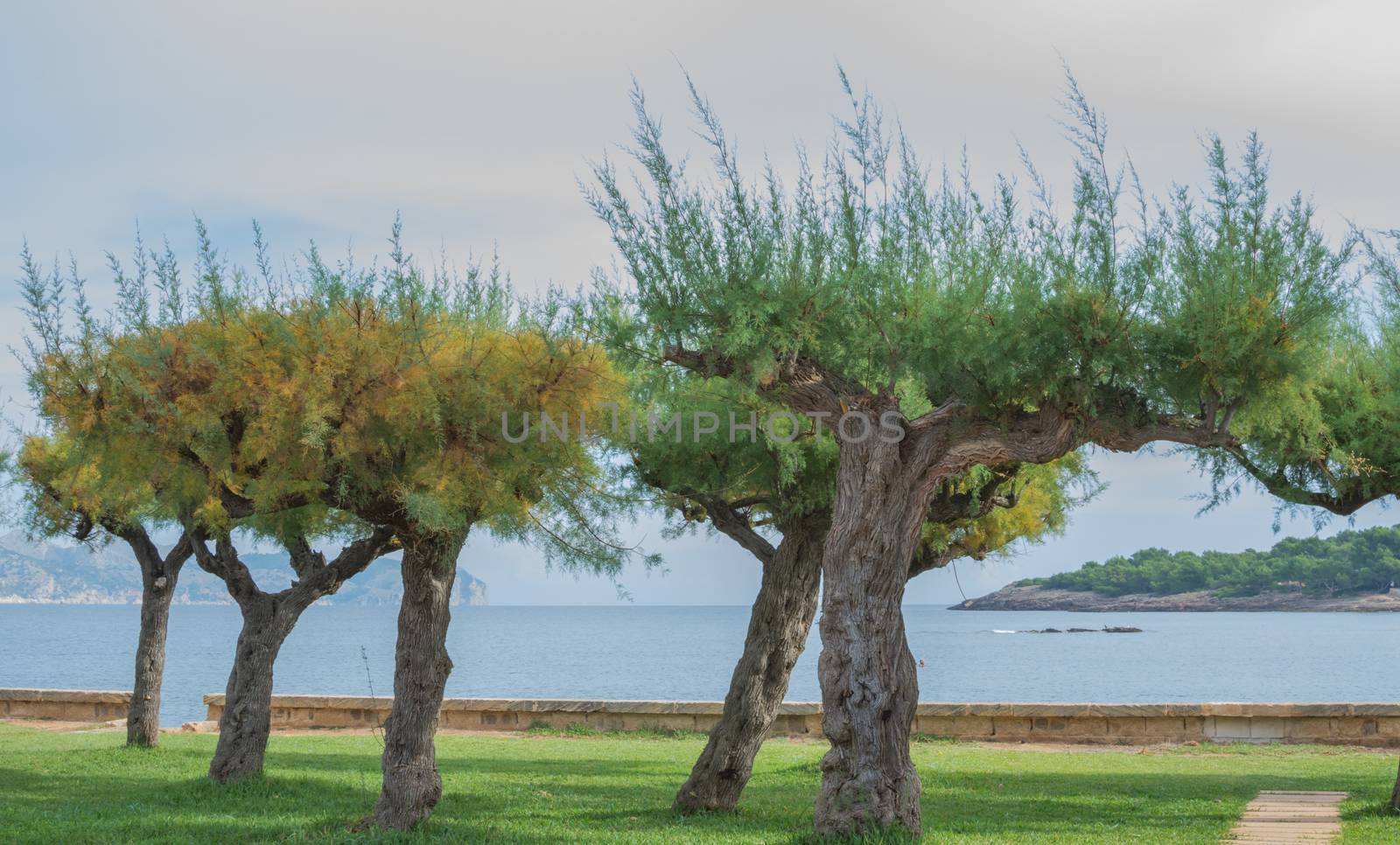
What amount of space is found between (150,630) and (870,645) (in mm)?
11432

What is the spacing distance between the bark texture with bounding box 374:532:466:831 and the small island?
81796mm

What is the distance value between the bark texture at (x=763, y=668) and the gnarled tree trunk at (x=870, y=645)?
2342mm

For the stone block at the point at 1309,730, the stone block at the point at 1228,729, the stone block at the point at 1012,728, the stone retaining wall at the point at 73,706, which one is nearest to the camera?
the stone block at the point at 1309,730

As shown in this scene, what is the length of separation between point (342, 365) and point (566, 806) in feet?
16.9

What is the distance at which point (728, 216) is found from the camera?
29.8 feet

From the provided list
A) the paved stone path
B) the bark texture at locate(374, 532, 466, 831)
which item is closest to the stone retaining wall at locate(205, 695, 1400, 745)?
the paved stone path

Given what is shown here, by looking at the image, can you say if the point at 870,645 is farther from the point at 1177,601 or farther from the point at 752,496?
the point at 1177,601

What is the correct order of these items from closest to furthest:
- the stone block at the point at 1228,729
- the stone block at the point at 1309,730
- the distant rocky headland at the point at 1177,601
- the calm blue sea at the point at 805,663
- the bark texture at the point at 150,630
Result: the bark texture at the point at 150,630, the stone block at the point at 1309,730, the stone block at the point at 1228,729, the calm blue sea at the point at 805,663, the distant rocky headland at the point at 1177,601

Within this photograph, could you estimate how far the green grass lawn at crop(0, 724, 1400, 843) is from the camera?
974 centimetres

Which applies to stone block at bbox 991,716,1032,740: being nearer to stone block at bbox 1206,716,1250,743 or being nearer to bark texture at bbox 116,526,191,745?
stone block at bbox 1206,716,1250,743

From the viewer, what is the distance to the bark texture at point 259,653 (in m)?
12.3

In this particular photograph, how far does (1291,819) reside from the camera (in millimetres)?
10453

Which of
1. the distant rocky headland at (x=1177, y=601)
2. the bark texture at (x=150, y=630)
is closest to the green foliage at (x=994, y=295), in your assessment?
the bark texture at (x=150, y=630)

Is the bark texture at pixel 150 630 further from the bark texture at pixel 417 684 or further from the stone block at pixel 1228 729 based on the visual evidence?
the stone block at pixel 1228 729
